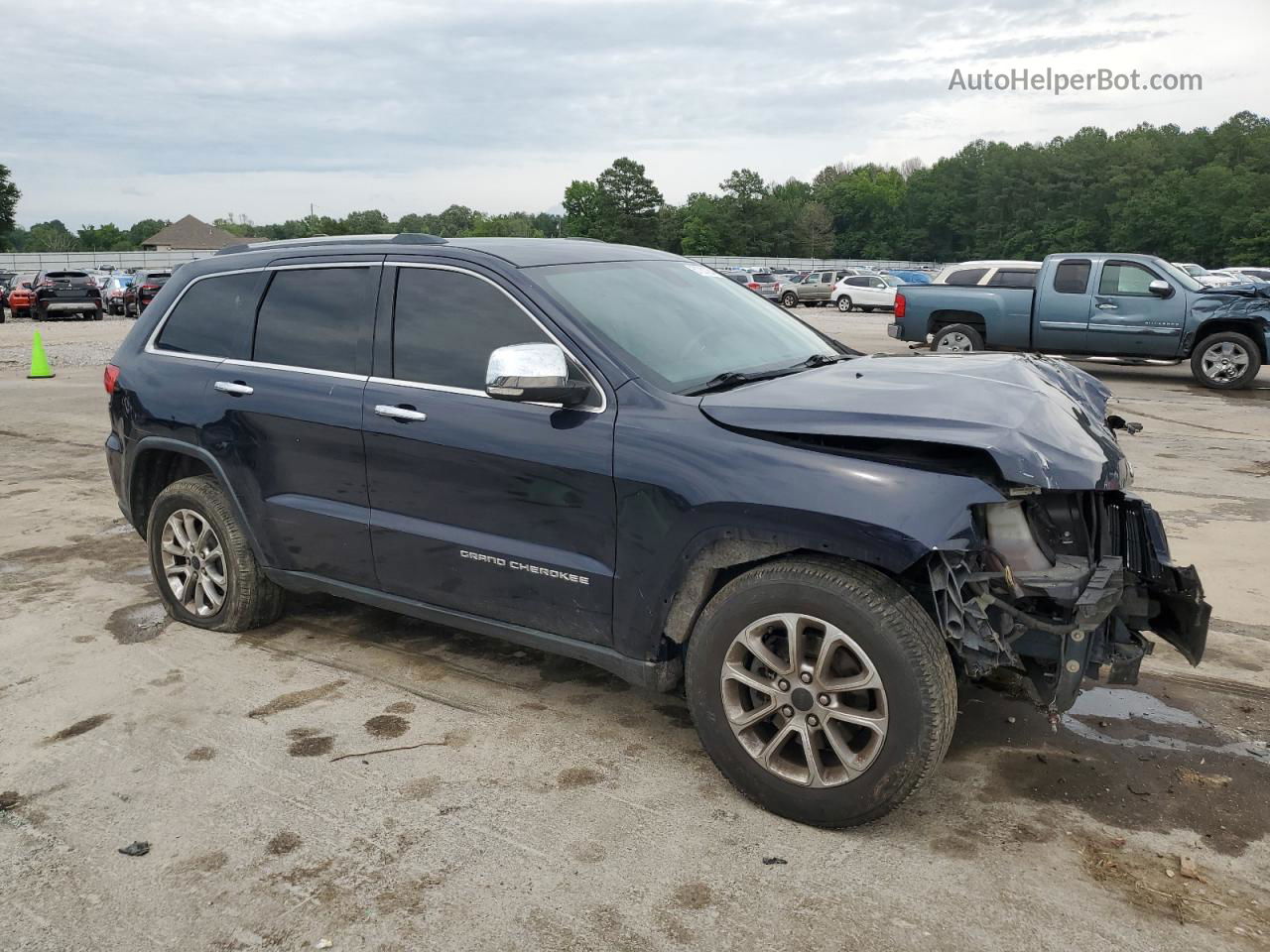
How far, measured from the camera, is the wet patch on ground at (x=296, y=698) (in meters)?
4.11

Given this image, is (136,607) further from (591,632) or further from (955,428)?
(955,428)

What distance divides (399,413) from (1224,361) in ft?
46.2

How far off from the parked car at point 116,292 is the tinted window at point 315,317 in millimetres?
35925

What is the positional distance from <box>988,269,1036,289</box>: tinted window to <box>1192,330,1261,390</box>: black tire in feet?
8.28

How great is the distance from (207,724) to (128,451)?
178 cm

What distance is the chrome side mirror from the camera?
3.46m

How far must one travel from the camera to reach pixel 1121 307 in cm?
1489

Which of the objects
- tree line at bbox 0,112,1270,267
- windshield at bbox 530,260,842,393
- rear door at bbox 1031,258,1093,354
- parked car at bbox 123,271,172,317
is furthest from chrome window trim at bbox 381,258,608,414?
tree line at bbox 0,112,1270,267

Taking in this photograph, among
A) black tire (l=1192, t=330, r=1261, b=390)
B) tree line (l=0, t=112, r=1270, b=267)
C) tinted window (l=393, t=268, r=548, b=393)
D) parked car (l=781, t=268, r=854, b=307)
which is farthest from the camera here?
tree line (l=0, t=112, r=1270, b=267)

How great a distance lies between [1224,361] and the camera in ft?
47.5

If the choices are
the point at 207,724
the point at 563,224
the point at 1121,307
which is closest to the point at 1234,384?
the point at 1121,307

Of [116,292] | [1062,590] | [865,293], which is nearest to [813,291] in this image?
[865,293]

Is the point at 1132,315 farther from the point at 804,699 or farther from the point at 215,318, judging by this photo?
the point at 804,699

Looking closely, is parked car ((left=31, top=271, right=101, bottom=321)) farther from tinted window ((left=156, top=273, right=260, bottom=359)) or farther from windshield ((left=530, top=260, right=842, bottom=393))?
windshield ((left=530, top=260, right=842, bottom=393))
